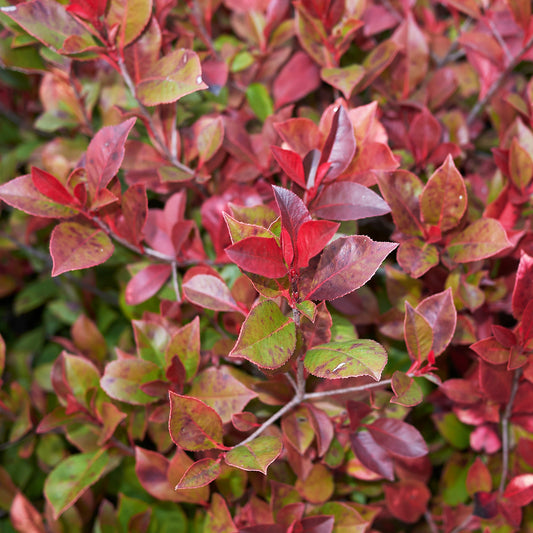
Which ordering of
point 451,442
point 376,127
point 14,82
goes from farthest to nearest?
point 14,82, point 451,442, point 376,127

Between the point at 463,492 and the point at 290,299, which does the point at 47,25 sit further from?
the point at 463,492

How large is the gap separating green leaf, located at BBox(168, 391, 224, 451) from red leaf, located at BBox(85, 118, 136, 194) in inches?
14.5

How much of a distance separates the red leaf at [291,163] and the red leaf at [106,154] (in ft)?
0.77

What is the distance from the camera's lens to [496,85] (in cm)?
115

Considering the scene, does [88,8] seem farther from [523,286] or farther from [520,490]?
[520,490]

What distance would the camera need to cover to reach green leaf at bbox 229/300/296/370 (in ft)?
2.06

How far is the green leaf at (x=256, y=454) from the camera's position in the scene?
677 mm

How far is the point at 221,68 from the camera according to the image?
1100 mm

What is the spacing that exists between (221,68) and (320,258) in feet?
1.93

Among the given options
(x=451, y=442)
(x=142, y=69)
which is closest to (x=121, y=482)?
(x=451, y=442)

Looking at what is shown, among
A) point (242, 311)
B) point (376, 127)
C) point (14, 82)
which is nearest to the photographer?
point (242, 311)

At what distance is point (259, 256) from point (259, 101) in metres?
0.62

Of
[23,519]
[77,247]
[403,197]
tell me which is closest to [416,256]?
[403,197]

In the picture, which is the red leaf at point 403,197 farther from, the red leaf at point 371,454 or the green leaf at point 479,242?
the red leaf at point 371,454
